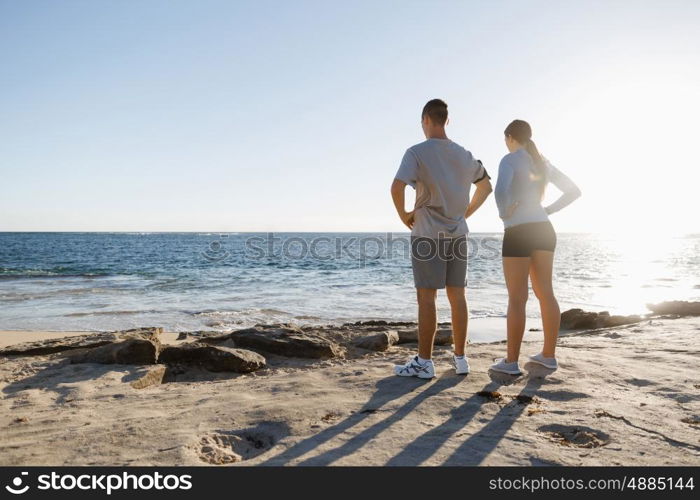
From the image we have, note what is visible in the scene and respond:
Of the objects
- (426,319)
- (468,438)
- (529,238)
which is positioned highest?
(529,238)

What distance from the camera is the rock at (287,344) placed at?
4777 millimetres

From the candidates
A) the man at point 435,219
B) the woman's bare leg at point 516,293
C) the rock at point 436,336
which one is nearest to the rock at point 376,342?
the rock at point 436,336

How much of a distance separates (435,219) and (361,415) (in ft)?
4.97

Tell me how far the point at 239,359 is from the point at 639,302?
36.0 feet

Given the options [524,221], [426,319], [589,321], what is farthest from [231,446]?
[589,321]

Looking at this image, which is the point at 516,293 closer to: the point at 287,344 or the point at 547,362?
the point at 547,362

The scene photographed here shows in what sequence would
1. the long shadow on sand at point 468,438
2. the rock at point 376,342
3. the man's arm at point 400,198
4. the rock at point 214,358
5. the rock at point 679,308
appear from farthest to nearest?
the rock at point 679,308, the rock at point 376,342, the rock at point 214,358, the man's arm at point 400,198, the long shadow on sand at point 468,438

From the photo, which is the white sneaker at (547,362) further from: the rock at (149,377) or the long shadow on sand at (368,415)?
the rock at (149,377)

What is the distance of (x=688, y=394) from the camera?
301 cm

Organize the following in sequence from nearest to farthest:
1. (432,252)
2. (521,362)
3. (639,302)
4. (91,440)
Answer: (91,440) → (432,252) → (521,362) → (639,302)

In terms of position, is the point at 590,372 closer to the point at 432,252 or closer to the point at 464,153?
the point at 432,252

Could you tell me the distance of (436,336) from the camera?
530cm

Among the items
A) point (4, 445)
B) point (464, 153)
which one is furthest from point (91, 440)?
point (464, 153)

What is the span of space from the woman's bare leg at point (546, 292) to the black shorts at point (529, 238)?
0.08m
